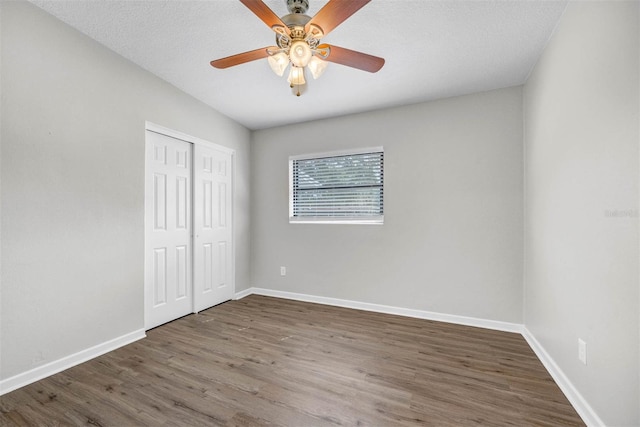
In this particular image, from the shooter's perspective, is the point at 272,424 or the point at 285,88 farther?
the point at 285,88

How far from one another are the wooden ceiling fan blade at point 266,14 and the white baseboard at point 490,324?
2752 mm

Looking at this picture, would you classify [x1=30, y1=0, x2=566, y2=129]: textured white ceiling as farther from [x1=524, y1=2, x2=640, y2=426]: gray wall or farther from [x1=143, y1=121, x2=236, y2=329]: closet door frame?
[x1=143, y1=121, x2=236, y2=329]: closet door frame

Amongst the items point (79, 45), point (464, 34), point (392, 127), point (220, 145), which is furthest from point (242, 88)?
point (464, 34)

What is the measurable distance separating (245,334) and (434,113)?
3.22m

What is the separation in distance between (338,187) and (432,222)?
1306 mm

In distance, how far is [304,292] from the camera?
3867 mm

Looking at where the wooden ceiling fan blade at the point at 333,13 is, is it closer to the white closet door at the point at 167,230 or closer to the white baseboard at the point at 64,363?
the white closet door at the point at 167,230

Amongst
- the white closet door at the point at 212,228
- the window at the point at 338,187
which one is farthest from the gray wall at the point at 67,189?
the window at the point at 338,187

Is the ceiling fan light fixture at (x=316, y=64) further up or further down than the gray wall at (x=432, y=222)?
further up

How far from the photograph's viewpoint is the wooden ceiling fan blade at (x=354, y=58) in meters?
1.67

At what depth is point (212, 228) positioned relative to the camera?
142 inches

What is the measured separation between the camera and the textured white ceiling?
6.07 ft

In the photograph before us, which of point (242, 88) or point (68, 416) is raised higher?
point (242, 88)

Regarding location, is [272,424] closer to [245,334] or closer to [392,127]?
[245,334]
